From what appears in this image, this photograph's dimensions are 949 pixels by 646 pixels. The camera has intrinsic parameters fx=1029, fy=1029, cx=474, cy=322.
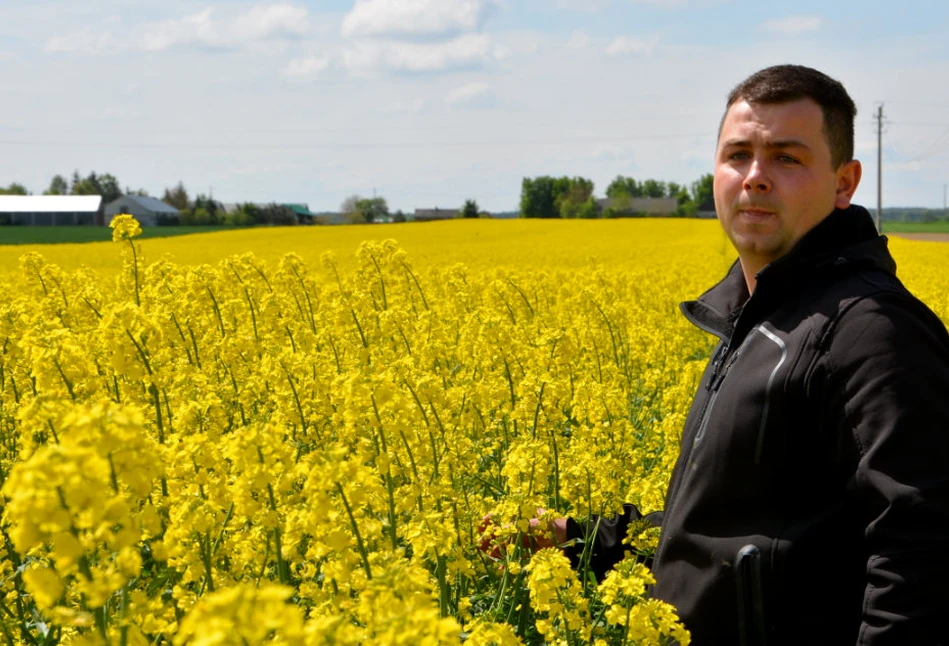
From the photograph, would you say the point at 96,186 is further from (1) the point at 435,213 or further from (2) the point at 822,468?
(2) the point at 822,468

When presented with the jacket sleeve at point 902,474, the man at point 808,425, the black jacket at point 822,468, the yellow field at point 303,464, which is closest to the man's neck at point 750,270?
the man at point 808,425

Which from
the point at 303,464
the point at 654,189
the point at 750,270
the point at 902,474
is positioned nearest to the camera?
the point at 303,464

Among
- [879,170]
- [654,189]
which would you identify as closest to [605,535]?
[879,170]

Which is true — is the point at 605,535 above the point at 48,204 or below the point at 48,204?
below

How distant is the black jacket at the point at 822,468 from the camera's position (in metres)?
2.22

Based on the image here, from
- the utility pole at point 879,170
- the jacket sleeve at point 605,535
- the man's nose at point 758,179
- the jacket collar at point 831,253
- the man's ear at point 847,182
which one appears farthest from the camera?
the utility pole at point 879,170

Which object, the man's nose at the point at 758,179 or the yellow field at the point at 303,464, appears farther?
the man's nose at the point at 758,179

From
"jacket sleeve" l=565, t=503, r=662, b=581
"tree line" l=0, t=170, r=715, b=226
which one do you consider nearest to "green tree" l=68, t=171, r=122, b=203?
"tree line" l=0, t=170, r=715, b=226

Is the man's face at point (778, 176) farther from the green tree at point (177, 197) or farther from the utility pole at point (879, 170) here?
the green tree at point (177, 197)

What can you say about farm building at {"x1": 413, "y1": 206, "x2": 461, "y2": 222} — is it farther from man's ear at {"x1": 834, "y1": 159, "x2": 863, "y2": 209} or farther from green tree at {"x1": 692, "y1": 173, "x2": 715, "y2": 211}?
man's ear at {"x1": 834, "y1": 159, "x2": 863, "y2": 209}

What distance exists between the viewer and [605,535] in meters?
3.34

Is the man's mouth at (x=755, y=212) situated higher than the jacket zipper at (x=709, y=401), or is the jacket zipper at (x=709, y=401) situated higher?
the man's mouth at (x=755, y=212)

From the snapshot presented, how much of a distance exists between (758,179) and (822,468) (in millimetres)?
760

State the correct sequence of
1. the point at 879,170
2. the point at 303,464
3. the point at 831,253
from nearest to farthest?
the point at 303,464, the point at 831,253, the point at 879,170
